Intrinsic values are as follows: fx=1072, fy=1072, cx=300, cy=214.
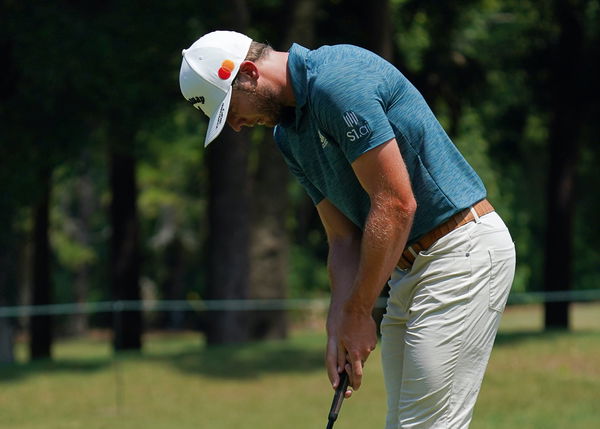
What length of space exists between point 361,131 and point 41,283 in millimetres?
18382

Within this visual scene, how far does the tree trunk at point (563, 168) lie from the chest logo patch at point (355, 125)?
15792mm

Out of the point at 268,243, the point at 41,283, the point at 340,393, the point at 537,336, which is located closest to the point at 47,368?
the point at 268,243

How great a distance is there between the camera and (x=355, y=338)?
370 centimetres

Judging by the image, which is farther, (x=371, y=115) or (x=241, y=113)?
(x=241, y=113)

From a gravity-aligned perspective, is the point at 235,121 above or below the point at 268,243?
above

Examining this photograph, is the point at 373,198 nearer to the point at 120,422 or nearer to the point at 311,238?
the point at 120,422

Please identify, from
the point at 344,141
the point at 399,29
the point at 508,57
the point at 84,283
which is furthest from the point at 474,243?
the point at 84,283

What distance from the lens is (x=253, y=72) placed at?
3.62m

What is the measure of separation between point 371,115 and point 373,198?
28cm

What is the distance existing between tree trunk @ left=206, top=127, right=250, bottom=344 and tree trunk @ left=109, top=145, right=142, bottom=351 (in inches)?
109

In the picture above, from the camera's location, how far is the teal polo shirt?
3.43 m

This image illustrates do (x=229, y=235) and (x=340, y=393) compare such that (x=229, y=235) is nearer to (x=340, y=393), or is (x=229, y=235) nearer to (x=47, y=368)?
(x=47, y=368)

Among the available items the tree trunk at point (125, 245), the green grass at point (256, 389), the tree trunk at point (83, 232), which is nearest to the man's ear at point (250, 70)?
the green grass at point (256, 389)

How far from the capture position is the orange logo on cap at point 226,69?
362cm
